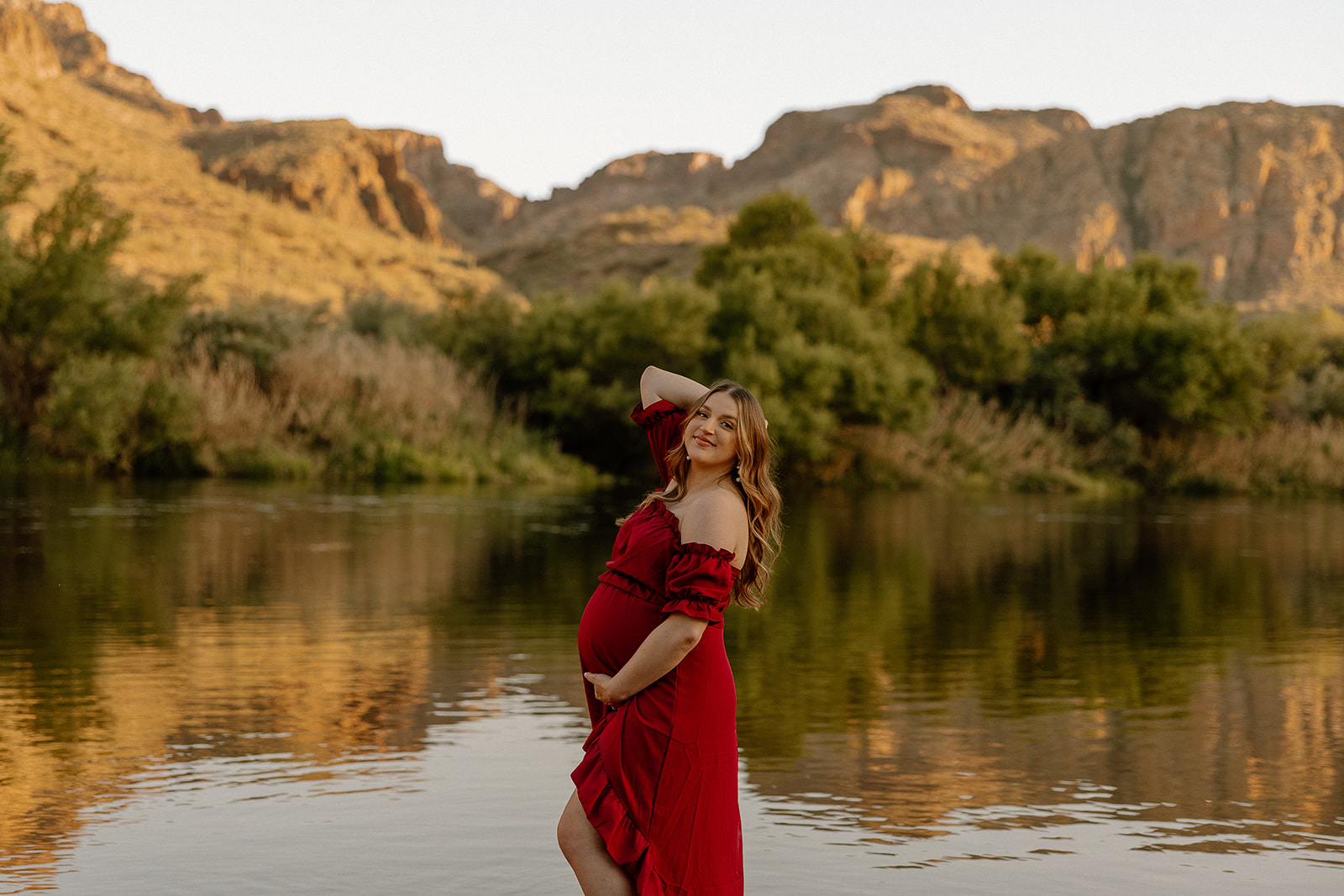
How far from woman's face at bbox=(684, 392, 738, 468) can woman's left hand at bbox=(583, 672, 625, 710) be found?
60 cm

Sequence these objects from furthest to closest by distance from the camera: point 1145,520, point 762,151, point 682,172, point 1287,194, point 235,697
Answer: point 682,172 < point 762,151 < point 1287,194 < point 1145,520 < point 235,697

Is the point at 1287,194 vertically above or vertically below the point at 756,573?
above

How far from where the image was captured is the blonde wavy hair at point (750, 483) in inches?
143

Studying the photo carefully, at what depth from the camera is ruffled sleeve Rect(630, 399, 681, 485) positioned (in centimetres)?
409

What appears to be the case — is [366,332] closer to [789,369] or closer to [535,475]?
[535,475]

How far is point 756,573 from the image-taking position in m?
3.83

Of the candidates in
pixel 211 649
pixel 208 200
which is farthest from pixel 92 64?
pixel 211 649

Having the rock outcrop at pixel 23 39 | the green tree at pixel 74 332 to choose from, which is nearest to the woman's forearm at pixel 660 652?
the green tree at pixel 74 332

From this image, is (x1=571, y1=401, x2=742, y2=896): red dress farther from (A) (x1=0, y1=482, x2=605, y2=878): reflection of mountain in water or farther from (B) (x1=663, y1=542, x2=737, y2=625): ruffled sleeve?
(A) (x1=0, y1=482, x2=605, y2=878): reflection of mountain in water

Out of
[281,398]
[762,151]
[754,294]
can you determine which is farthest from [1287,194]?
[281,398]

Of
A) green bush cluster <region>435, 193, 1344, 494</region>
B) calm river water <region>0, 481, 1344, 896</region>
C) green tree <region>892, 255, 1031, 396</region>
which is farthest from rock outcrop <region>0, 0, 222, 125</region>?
calm river water <region>0, 481, 1344, 896</region>

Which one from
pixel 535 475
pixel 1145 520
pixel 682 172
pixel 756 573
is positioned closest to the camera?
pixel 756 573

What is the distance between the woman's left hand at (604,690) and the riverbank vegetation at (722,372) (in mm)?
22931

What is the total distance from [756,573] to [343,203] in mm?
115330
